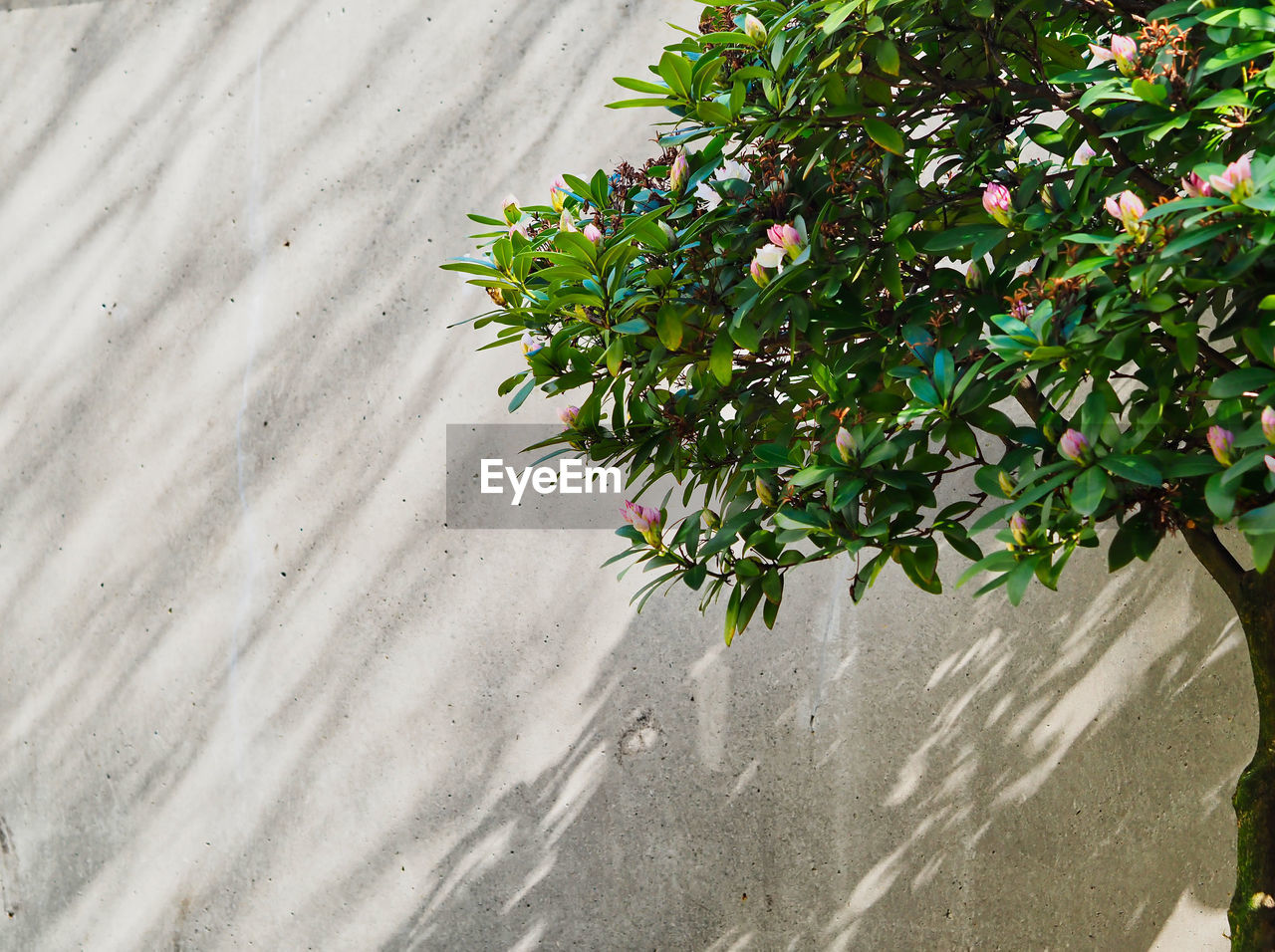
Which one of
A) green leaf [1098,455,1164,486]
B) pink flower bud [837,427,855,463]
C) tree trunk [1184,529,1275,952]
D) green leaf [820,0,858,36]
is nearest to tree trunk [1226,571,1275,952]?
tree trunk [1184,529,1275,952]

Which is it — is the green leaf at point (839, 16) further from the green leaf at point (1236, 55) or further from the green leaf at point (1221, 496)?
the green leaf at point (1221, 496)

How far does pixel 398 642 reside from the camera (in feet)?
7.11

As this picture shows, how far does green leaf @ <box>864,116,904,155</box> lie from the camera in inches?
35.3

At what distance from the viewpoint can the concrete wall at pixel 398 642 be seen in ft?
6.88

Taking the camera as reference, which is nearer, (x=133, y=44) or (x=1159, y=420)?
(x=1159, y=420)

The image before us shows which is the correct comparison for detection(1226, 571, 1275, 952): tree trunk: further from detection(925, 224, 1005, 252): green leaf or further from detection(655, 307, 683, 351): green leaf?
detection(655, 307, 683, 351): green leaf

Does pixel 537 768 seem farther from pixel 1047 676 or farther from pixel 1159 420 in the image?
pixel 1159 420

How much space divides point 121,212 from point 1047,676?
2.53 metres

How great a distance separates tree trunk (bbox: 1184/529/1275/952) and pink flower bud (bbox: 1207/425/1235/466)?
0.48 m

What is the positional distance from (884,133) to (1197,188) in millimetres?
301

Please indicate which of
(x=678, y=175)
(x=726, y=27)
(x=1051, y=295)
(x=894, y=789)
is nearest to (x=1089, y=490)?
(x=1051, y=295)

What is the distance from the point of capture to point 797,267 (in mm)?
891

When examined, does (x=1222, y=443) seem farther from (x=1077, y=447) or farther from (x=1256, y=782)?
(x=1256, y=782)

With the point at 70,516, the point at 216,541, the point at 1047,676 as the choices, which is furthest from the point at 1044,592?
the point at 70,516
